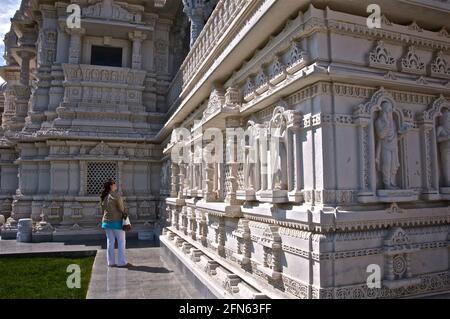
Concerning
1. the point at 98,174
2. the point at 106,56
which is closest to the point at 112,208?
the point at 98,174

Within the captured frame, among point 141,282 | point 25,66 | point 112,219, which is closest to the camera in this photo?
point 141,282

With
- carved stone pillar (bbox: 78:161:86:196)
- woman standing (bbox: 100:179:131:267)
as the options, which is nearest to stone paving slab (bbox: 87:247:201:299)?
woman standing (bbox: 100:179:131:267)

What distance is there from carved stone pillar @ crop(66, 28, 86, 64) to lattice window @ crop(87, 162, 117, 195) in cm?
385

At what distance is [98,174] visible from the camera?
13.2 meters

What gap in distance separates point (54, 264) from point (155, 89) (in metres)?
7.89

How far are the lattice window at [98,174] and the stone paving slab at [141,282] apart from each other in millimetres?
4535

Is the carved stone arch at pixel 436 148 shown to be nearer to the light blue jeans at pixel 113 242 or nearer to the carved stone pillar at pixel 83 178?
the light blue jeans at pixel 113 242

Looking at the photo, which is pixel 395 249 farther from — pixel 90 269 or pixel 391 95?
pixel 90 269

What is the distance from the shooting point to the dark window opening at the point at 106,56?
1419 cm

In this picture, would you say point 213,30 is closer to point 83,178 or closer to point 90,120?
point 90,120

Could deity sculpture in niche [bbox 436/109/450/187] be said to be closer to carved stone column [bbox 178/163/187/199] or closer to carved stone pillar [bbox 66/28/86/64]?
carved stone column [bbox 178/163/187/199]

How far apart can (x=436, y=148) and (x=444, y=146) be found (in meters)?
0.15

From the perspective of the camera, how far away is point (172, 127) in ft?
36.4

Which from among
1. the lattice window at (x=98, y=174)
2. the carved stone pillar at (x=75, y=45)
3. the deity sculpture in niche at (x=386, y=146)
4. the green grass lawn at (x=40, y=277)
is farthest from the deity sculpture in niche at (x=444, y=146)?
the carved stone pillar at (x=75, y=45)
